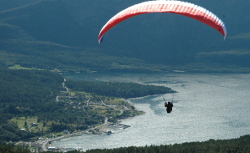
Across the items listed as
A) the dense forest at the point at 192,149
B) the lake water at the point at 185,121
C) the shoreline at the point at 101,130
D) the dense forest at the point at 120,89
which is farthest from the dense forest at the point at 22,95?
the dense forest at the point at 192,149

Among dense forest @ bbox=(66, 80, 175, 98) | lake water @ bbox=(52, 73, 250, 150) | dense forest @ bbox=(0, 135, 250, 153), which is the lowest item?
dense forest @ bbox=(0, 135, 250, 153)

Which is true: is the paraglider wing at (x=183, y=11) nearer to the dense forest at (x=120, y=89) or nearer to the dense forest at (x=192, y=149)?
the dense forest at (x=192, y=149)

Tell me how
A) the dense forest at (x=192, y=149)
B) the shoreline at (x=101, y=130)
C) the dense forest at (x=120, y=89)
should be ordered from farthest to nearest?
1. the dense forest at (x=120, y=89)
2. the shoreline at (x=101, y=130)
3. the dense forest at (x=192, y=149)

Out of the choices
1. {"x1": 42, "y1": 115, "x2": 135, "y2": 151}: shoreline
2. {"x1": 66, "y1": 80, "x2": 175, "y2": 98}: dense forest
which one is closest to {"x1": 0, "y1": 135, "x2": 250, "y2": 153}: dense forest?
{"x1": 42, "y1": 115, "x2": 135, "y2": 151}: shoreline

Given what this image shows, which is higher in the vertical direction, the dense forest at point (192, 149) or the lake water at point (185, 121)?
the lake water at point (185, 121)

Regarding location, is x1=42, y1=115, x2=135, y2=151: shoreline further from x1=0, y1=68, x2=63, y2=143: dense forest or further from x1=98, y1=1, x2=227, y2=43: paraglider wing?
x1=98, y1=1, x2=227, y2=43: paraglider wing

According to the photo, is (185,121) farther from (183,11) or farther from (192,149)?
(183,11)
